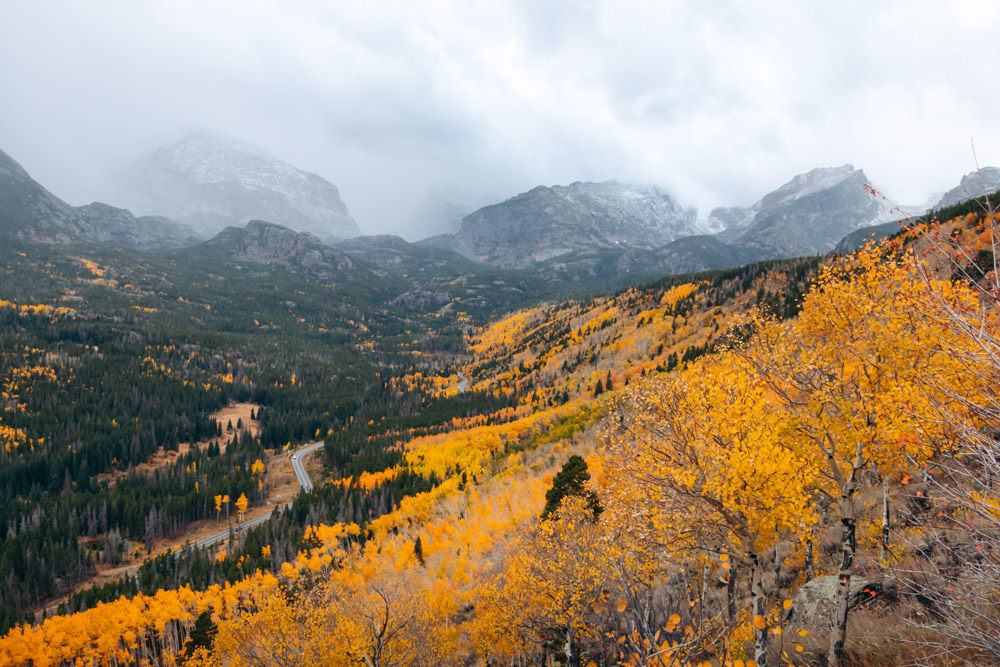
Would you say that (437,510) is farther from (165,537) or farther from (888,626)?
(165,537)

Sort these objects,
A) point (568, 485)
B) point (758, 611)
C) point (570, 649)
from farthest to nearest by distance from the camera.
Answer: point (568, 485) < point (570, 649) < point (758, 611)

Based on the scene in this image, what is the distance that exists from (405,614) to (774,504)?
21.2m

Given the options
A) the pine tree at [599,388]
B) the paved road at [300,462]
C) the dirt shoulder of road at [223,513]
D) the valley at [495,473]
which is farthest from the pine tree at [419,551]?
the paved road at [300,462]

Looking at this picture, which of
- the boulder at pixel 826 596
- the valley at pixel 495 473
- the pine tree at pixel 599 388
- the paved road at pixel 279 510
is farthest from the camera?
the pine tree at pixel 599 388

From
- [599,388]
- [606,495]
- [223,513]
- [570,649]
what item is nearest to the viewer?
[606,495]

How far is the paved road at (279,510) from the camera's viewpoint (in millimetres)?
78750

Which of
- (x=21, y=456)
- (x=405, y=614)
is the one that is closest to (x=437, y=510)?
(x=405, y=614)

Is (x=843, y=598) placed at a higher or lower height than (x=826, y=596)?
higher

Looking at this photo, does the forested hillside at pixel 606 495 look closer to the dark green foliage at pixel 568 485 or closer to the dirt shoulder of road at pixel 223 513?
the dark green foliage at pixel 568 485

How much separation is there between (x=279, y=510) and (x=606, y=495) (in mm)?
91293

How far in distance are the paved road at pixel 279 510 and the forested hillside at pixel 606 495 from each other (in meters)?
5.68

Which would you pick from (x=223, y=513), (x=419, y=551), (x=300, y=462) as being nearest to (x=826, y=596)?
(x=419, y=551)

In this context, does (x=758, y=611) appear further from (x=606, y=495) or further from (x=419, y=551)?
(x=419, y=551)

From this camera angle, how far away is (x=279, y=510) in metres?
86.8
